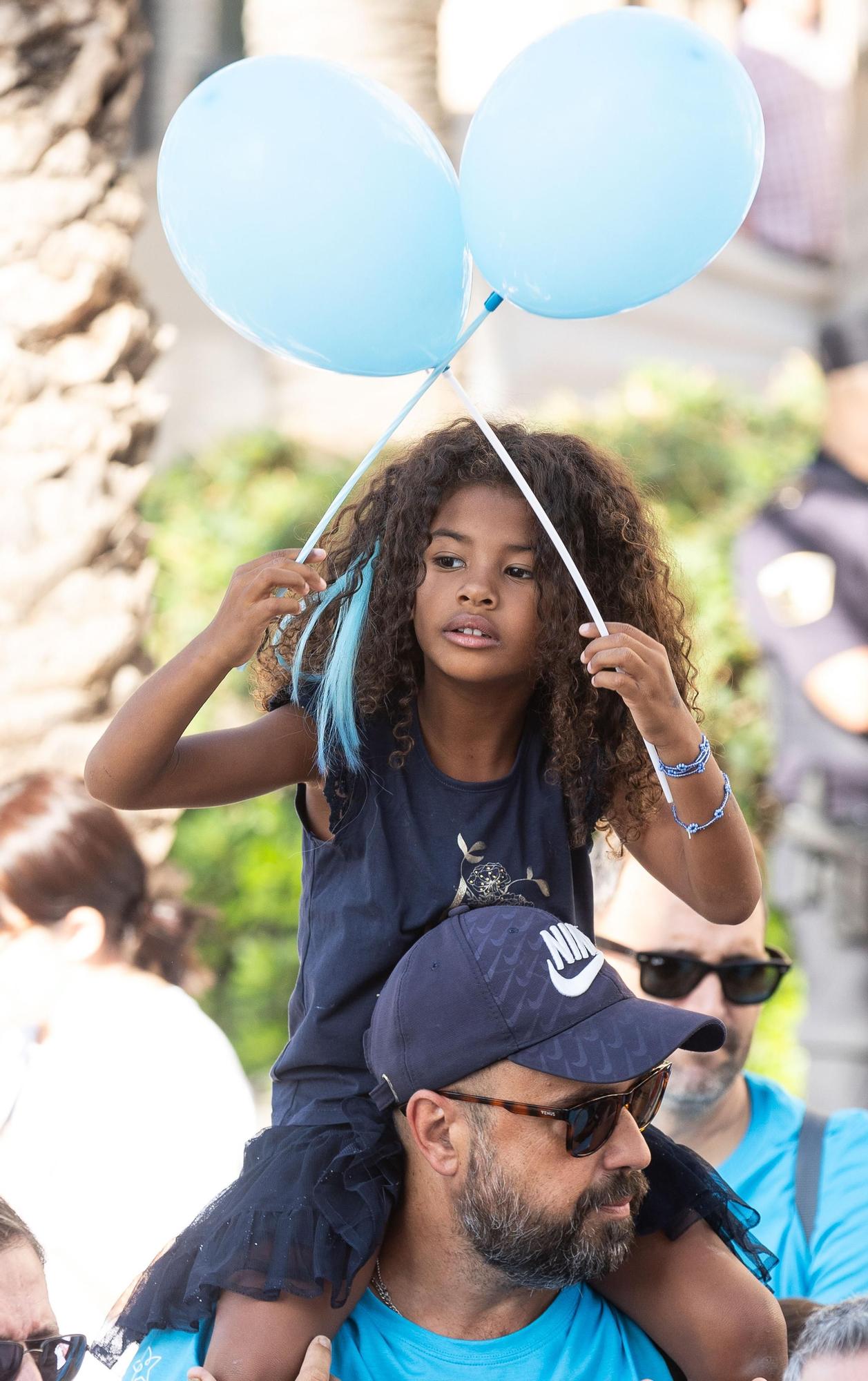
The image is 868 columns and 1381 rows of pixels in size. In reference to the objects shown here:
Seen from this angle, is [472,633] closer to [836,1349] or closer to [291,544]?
[836,1349]

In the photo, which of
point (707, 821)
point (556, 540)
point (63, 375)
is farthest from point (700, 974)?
point (63, 375)

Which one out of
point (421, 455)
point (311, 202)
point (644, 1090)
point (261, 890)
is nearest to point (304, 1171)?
point (644, 1090)

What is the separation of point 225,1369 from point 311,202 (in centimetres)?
165

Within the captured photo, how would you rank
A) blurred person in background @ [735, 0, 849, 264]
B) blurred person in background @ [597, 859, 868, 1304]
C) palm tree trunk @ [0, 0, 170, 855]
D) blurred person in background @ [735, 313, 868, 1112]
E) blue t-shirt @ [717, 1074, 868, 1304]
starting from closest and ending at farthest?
blue t-shirt @ [717, 1074, 868, 1304] → blurred person in background @ [597, 859, 868, 1304] → palm tree trunk @ [0, 0, 170, 855] → blurred person in background @ [735, 313, 868, 1112] → blurred person in background @ [735, 0, 849, 264]

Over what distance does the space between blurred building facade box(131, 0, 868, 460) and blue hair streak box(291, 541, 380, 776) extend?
345 cm

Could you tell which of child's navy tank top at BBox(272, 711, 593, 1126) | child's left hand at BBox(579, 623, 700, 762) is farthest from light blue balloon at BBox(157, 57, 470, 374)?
child's navy tank top at BBox(272, 711, 593, 1126)

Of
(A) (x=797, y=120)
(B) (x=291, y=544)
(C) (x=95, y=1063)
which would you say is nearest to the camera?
(C) (x=95, y=1063)

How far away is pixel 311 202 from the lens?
2178 millimetres

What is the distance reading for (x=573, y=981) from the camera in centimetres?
212

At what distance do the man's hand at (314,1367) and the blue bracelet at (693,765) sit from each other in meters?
0.95

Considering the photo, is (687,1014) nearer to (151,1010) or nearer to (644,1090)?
(644,1090)

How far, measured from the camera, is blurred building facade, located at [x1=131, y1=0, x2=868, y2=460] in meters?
6.30

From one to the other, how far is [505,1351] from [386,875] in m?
0.72

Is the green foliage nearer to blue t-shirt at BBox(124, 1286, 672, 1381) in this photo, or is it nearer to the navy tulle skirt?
the navy tulle skirt
